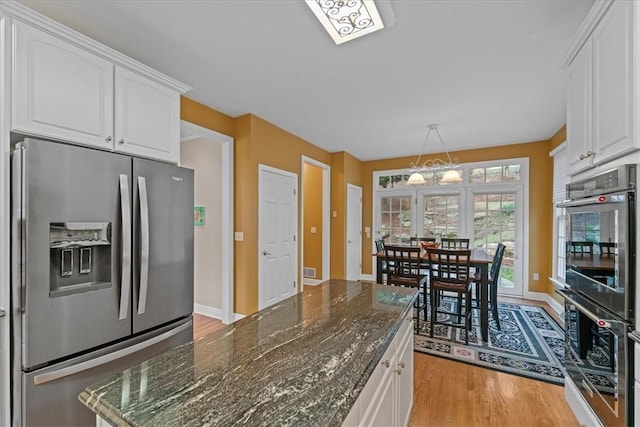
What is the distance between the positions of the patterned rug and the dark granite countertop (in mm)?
1877

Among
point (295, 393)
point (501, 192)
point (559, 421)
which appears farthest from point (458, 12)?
point (501, 192)

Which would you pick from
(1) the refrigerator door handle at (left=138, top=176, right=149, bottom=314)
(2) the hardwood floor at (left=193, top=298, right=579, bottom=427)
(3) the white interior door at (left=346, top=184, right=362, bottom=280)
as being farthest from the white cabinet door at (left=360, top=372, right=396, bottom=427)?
(3) the white interior door at (left=346, top=184, right=362, bottom=280)

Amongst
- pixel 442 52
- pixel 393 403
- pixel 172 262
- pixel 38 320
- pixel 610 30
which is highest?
pixel 442 52

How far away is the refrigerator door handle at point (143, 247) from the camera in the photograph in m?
1.83

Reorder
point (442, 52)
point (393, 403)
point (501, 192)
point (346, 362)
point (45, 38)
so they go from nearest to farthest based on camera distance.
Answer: point (346, 362) → point (393, 403) → point (45, 38) → point (442, 52) → point (501, 192)

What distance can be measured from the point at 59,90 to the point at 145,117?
0.50 metres

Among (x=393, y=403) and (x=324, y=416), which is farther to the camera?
(x=393, y=403)

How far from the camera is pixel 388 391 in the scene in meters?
1.20

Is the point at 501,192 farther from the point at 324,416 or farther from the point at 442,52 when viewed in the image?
the point at 324,416

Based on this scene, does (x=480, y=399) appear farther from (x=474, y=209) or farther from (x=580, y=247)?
(x=474, y=209)

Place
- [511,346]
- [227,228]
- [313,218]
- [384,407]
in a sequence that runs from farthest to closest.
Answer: [313,218] → [227,228] → [511,346] → [384,407]

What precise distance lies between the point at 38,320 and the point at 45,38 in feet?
4.97

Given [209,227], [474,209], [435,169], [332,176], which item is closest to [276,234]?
[209,227]

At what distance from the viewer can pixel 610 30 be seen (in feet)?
4.54
